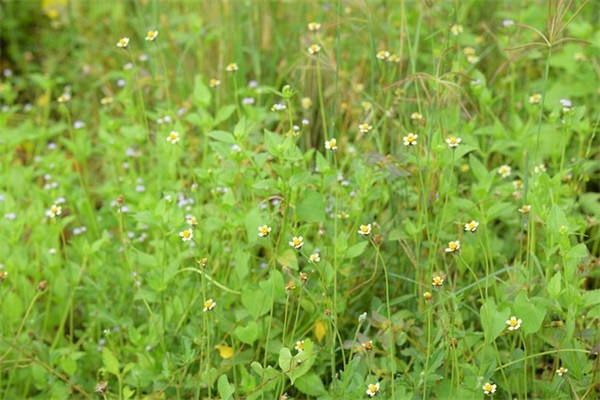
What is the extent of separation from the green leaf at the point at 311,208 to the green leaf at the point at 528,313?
458mm

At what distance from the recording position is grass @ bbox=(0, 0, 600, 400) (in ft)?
5.88

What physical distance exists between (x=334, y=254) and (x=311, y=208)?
11cm

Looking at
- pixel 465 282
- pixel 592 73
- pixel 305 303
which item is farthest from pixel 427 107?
pixel 592 73

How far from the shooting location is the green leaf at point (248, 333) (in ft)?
6.09

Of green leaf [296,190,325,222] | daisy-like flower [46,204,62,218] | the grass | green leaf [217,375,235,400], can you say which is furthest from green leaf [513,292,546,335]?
daisy-like flower [46,204,62,218]

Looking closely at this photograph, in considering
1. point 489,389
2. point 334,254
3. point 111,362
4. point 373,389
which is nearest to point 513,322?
point 489,389

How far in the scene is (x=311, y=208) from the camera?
1.93 metres

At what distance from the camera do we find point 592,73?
289 centimetres

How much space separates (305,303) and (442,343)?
0.34m

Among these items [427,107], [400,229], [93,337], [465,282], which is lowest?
[93,337]

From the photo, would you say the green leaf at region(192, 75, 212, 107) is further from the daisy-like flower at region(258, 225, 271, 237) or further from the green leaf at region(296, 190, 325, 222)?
the daisy-like flower at region(258, 225, 271, 237)

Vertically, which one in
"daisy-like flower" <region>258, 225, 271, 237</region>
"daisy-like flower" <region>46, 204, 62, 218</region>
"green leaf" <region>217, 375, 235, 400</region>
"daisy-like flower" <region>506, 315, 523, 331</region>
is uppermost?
"daisy-like flower" <region>258, 225, 271, 237</region>

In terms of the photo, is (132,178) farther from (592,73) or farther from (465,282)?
(592,73)

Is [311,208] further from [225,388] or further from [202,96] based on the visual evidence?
[202,96]
